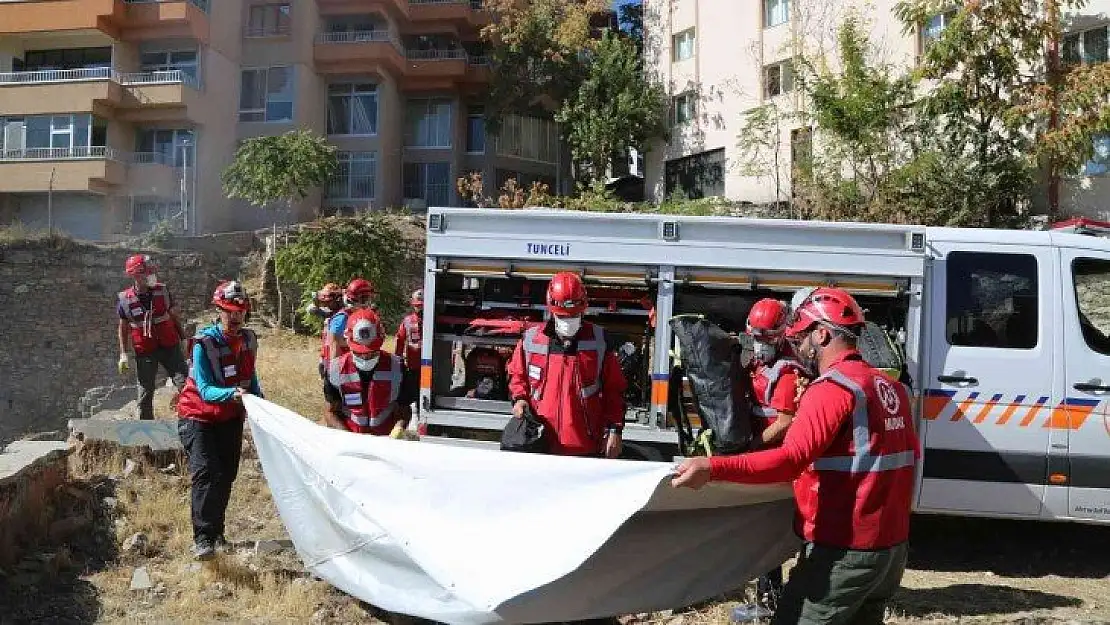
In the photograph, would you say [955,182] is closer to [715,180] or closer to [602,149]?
[715,180]

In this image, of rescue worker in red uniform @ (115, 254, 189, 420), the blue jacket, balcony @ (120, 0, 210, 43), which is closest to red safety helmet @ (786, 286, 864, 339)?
the blue jacket

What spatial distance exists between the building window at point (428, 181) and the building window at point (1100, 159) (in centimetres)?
2055

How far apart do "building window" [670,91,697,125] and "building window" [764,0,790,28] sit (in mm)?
3226

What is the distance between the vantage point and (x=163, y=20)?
25.6 metres

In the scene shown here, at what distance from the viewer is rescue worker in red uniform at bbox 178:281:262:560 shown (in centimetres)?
492

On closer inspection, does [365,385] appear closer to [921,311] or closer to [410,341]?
[410,341]

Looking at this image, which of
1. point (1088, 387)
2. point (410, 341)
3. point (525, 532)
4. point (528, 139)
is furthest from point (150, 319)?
point (528, 139)

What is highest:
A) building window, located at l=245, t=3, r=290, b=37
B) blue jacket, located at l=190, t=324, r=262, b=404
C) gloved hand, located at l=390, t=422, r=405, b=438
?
building window, located at l=245, t=3, r=290, b=37

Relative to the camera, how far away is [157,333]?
7.79 meters

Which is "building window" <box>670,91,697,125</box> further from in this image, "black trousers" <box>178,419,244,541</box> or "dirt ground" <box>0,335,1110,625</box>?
"black trousers" <box>178,419,244,541</box>

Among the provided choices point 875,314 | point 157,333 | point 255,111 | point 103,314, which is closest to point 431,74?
point 255,111

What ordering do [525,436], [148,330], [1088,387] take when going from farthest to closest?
[148,330] < [1088,387] < [525,436]

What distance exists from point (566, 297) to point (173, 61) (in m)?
26.2

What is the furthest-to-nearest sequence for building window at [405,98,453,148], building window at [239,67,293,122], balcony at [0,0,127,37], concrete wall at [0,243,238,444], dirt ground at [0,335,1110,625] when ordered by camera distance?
building window at [405,98,453,148], building window at [239,67,293,122], balcony at [0,0,127,37], concrete wall at [0,243,238,444], dirt ground at [0,335,1110,625]
